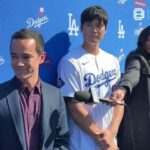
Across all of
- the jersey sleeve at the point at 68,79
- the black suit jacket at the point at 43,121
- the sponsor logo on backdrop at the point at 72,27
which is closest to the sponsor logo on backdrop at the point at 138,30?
the sponsor logo on backdrop at the point at 72,27

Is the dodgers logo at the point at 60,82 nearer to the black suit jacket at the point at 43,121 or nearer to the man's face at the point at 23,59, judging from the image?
the black suit jacket at the point at 43,121

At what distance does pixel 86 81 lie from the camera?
2607 mm

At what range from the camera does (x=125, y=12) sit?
3176 millimetres

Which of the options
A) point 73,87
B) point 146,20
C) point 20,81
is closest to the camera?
point 20,81

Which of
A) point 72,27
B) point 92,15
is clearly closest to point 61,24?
point 72,27

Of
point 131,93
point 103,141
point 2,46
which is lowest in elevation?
point 103,141

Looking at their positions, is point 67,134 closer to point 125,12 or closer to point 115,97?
point 115,97

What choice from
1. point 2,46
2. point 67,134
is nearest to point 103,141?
point 67,134

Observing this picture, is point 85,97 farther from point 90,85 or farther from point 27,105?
point 90,85

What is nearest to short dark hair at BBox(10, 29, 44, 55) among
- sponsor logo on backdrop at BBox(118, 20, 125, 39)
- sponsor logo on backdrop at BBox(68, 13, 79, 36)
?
sponsor logo on backdrop at BBox(68, 13, 79, 36)

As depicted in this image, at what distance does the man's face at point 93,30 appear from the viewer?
2.62 metres

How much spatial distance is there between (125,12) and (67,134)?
1.21m

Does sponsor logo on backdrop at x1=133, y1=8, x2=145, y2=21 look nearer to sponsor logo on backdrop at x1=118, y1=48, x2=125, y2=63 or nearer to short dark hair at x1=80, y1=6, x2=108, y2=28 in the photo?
sponsor logo on backdrop at x1=118, y1=48, x2=125, y2=63

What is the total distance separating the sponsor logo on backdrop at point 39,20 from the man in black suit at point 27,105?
1.09 feet
